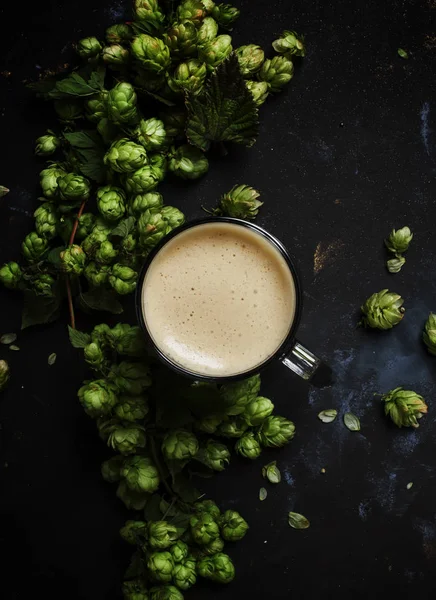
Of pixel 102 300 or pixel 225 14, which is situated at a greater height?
pixel 225 14

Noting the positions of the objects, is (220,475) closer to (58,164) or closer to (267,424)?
(267,424)

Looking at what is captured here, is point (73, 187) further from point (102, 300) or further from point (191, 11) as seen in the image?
point (191, 11)

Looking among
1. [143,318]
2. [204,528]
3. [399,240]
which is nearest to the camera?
[143,318]

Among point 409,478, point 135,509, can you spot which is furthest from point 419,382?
point 135,509

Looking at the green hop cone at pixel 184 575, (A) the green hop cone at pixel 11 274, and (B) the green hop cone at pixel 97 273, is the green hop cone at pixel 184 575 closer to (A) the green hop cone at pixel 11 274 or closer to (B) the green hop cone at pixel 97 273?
(B) the green hop cone at pixel 97 273

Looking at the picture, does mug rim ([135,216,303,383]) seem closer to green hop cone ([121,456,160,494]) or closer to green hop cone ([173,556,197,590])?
green hop cone ([121,456,160,494])

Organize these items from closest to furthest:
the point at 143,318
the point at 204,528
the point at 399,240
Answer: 1. the point at 143,318
2. the point at 204,528
3. the point at 399,240

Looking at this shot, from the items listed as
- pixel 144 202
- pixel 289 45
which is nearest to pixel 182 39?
pixel 289 45

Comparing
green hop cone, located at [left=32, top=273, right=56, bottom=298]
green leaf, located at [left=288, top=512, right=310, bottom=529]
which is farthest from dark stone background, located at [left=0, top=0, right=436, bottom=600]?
green hop cone, located at [left=32, top=273, right=56, bottom=298]

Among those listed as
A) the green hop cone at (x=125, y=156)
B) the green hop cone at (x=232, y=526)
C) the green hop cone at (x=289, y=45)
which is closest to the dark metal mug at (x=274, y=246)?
the green hop cone at (x=125, y=156)
